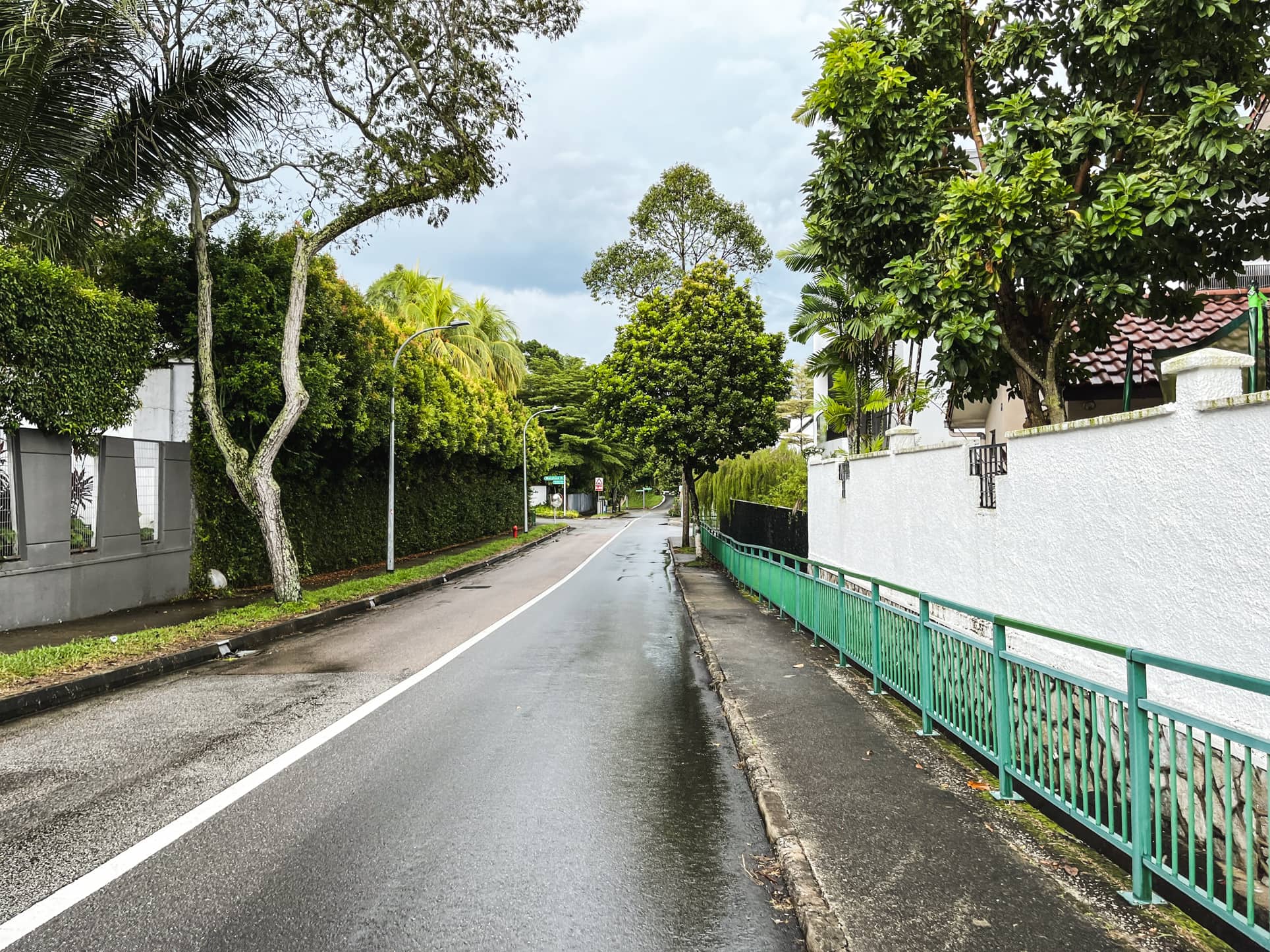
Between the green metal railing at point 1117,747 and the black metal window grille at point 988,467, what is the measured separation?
1171mm

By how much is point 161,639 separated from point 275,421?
15.5ft

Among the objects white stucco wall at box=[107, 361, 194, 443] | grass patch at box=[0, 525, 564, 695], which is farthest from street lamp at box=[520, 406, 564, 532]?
white stucco wall at box=[107, 361, 194, 443]

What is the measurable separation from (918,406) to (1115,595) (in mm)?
9817

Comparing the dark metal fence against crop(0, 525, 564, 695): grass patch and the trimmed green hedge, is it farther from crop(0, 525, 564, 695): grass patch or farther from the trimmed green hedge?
the trimmed green hedge

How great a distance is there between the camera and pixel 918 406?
48.1 ft

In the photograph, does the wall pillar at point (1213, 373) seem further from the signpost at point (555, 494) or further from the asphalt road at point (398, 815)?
the signpost at point (555, 494)

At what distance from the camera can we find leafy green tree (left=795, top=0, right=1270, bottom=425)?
7203 millimetres

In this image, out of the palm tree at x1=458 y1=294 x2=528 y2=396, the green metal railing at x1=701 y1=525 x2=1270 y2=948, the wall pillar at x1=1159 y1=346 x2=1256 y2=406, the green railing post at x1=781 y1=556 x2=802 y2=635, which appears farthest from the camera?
the palm tree at x1=458 y1=294 x2=528 y2=396

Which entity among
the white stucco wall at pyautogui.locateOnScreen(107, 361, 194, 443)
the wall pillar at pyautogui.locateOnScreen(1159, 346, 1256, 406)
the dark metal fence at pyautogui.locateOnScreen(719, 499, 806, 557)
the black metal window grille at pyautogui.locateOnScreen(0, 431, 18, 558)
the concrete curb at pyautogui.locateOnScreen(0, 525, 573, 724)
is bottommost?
the concrete curb at pyautogui.locateOnScreen(0, 525, 573, 724)

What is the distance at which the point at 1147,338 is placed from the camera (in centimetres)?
1229

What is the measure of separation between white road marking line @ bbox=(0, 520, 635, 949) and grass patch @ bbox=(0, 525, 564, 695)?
3300 millimetres

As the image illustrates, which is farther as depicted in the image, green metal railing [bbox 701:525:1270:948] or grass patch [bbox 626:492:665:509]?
grass patch [bbox 626:492:665:509]

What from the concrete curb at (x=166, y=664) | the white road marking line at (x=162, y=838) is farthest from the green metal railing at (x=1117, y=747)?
the concrete curb at (x=166, y=664)

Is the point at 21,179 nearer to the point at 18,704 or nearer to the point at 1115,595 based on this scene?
the point at 18,704
